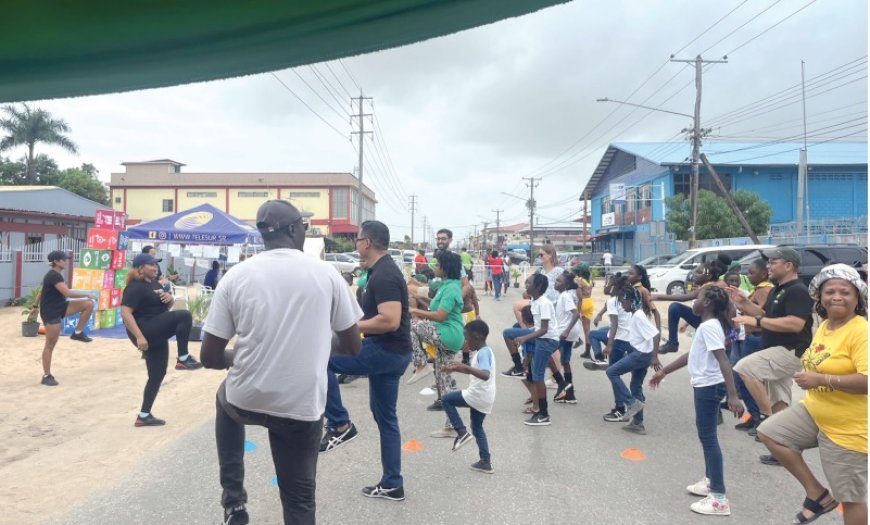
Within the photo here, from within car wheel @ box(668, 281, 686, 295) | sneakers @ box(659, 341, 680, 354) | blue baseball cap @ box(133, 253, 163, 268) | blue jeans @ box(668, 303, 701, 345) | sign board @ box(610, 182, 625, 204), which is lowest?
sneakers @ box(659, 341, 680, 354)

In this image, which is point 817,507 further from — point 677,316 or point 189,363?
point 189,363

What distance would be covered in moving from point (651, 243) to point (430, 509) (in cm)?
3789

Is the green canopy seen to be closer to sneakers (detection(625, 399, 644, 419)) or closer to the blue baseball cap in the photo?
the blue baseball cap

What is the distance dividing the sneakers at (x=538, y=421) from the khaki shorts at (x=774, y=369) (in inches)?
72.3

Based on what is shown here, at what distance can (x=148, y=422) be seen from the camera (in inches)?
241

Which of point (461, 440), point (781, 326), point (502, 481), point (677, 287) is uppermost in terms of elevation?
point (781, 326)

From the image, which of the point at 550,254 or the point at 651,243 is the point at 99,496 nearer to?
the point at 550,254

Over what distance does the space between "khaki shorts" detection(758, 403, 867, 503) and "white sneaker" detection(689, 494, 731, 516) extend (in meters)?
0.69

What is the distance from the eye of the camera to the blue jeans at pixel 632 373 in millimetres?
6160

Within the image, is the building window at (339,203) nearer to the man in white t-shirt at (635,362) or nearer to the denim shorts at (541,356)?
the man in white t-shirt at (635,362)

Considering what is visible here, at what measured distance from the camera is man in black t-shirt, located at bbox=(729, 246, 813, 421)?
4844 millimetres

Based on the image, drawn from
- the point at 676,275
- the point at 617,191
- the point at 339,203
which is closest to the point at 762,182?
the point at 617,191

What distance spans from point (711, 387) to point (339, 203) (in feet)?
188

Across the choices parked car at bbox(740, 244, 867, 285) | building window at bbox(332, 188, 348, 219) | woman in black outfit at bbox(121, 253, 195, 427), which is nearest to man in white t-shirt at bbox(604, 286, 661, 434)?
woman in black outfit at bbox(121, 253, 195, 427)
